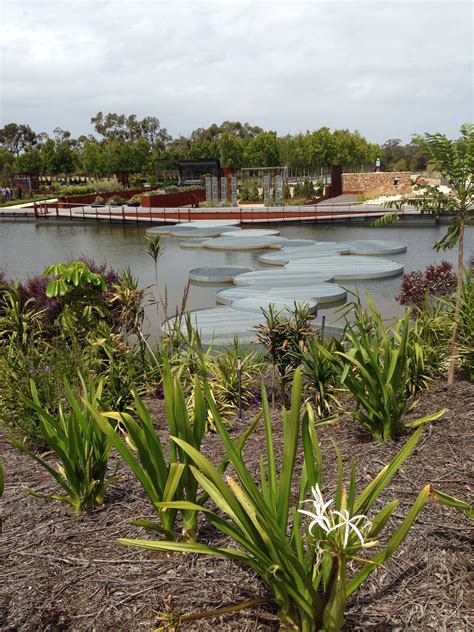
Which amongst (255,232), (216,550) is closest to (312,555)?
(216,550)

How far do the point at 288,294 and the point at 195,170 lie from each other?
4122 centimetres

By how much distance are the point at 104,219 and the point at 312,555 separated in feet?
94.5

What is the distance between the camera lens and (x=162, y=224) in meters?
28.2

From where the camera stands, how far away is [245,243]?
66.2ft

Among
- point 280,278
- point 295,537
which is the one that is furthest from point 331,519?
point 280,278

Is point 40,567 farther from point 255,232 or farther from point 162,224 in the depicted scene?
point 162,224

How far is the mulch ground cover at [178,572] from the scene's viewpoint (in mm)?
2086

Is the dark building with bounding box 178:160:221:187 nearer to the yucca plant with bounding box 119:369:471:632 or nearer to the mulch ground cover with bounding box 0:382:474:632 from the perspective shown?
the mulch ground cover with bounding box 0:382:474:632

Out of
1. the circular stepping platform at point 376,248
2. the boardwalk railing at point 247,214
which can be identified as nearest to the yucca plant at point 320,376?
the circular stepping platform at point 376,248

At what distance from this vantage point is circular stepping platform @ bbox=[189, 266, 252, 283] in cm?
1380

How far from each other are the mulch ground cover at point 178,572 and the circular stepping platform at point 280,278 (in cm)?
977

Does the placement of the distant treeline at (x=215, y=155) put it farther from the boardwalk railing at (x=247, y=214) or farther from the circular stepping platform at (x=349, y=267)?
the circular stepping platform at (x=349, y=267)

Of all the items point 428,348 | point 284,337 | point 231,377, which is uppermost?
point 284,337

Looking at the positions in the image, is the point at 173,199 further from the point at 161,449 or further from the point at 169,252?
the point at 161,449
